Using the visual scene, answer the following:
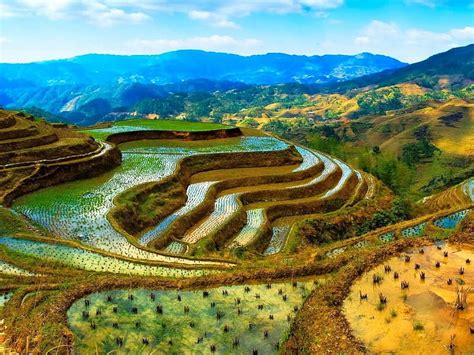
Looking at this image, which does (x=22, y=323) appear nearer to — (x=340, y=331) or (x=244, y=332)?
(x=244, y=332)

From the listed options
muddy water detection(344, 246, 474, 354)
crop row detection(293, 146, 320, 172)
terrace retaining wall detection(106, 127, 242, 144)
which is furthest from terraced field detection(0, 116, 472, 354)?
muddy water detection(344, 246, 474, 354)

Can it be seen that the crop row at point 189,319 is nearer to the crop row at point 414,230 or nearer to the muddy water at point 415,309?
the muddy water at point 415,309

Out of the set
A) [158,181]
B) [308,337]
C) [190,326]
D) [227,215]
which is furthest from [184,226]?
[308,337]

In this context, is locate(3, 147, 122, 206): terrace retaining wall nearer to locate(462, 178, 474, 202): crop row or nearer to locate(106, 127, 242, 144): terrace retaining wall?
locate(106, 127, 242, 144): terrace retaining wall

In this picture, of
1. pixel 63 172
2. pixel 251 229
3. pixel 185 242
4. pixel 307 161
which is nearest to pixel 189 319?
pixel 185 242

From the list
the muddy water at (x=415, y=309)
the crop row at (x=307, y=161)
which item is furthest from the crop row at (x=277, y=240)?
the muddy water at (x=415, y=309)

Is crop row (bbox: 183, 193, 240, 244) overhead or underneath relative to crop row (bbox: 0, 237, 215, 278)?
underneath
